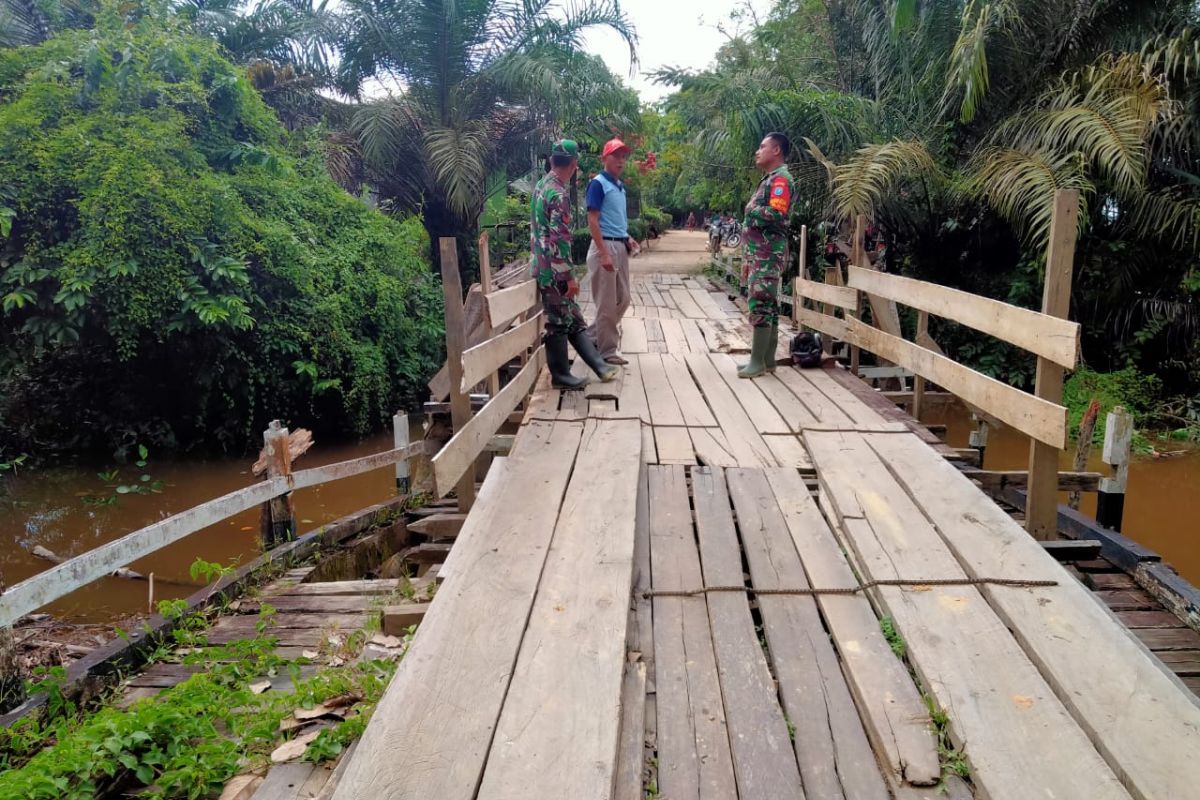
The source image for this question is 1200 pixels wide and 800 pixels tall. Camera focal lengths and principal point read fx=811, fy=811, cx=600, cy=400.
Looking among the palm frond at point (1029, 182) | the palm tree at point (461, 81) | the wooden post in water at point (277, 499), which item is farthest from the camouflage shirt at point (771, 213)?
the palm tree at point (461, 81)

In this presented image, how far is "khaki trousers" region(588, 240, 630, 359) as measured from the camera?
6.27 meters

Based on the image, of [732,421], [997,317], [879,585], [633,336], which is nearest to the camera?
[879,585]

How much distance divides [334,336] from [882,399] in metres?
6.72

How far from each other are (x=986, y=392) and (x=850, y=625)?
1965 millimetres

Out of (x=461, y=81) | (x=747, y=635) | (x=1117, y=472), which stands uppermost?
(x=461, y=81)

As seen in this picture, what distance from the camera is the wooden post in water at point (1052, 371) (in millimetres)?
3508

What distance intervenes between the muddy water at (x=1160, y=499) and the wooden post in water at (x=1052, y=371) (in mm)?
4006

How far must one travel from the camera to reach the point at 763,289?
584 centimetres

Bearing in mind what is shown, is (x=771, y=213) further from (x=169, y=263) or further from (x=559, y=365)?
(x=169, y=263)

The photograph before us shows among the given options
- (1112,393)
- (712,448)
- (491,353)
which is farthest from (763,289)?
(1112,393)

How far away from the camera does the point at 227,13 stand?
13.3 meters

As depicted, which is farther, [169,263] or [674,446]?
[169,263]

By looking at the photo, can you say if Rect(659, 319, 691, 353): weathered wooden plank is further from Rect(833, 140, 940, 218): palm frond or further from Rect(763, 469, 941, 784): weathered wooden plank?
Rect(763, 469, 941, 784): weathered wooden plank

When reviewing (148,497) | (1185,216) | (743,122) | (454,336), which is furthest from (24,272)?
(1185,216)
